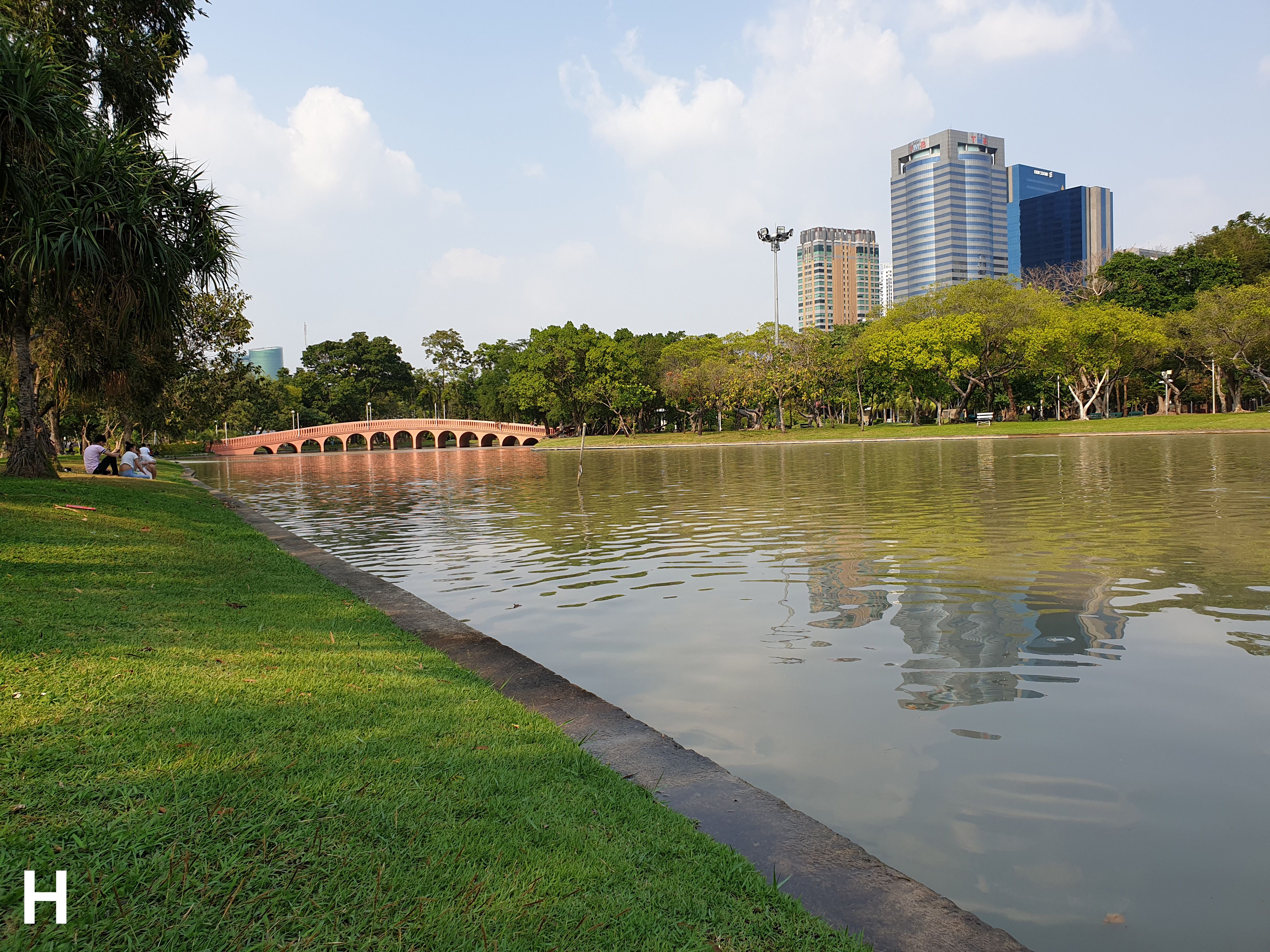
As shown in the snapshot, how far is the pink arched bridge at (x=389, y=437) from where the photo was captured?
72.2 meters

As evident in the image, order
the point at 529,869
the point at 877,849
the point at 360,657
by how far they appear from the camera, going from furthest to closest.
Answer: the point at 360,657
the point at 877,849
the point at 529,869

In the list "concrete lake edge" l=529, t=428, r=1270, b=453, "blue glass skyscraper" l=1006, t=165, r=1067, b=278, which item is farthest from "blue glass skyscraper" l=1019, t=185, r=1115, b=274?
"concrete lake edge" l=529, t=428, r=1270, b=453

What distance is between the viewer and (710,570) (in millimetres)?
9570

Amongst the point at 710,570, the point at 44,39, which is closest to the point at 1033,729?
the point at 710,570

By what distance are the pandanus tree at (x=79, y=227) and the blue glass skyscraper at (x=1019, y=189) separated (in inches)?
7366

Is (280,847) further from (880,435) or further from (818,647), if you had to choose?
(880,435)

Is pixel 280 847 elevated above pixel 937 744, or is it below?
above

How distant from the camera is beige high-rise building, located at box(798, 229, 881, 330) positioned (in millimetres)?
180750

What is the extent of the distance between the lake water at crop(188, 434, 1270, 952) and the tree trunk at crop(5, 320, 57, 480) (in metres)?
5.31

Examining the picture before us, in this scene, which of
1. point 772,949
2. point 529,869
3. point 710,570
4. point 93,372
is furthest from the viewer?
point 93,372

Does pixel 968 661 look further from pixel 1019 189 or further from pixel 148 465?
pixel 1019 189

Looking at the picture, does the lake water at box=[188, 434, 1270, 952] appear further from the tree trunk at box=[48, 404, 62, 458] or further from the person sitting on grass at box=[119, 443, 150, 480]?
the tree trunk at box=[48, 404, 62, 458]

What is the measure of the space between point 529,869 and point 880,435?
175 ft

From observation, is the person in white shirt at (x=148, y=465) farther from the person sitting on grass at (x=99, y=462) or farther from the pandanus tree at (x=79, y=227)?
the pandanus tree at (x=79, y=227)
